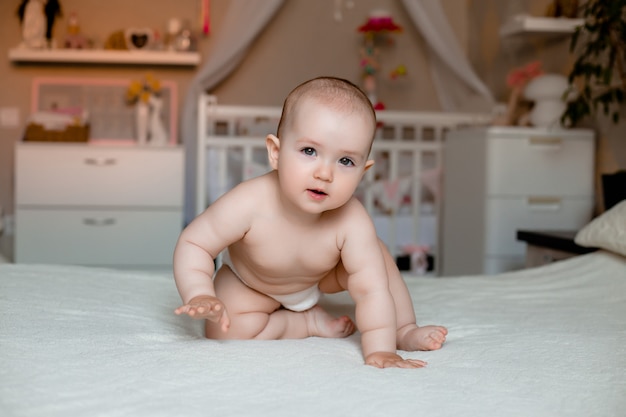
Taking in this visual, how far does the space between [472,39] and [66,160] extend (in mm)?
2302

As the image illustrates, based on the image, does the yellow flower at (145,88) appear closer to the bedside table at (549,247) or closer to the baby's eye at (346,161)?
the bedside table at (549,247)

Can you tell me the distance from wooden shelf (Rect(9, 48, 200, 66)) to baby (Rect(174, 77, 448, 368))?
2.94 meters

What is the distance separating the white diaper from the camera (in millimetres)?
1201

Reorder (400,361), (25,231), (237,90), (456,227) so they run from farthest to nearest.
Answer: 1. (237,90)
2. (25,231)
3. (456,227)
4. (400,361)

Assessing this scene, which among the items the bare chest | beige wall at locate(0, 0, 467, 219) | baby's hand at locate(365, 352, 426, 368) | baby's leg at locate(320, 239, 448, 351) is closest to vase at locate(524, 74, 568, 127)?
beige wall at locate(0, 0, 467, 219)

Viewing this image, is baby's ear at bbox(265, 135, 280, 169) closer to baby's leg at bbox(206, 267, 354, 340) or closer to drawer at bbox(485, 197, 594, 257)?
baby's leg at bbox(206, 267, 354, 340)

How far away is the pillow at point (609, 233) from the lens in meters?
1.58

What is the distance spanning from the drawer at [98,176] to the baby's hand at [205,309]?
268 centimetres

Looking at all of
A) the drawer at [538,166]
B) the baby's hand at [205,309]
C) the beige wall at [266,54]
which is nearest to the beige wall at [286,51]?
the beige wall at [266,54]

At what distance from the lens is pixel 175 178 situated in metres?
3.63

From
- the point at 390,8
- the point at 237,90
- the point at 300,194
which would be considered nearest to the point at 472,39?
the point at 390,8

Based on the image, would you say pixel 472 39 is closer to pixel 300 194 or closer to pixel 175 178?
pixel 175 178

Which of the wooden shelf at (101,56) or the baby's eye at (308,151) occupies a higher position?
the wooden shelf at (101,56)

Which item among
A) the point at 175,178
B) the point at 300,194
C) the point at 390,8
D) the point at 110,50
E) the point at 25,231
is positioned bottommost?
the point at 25,231
